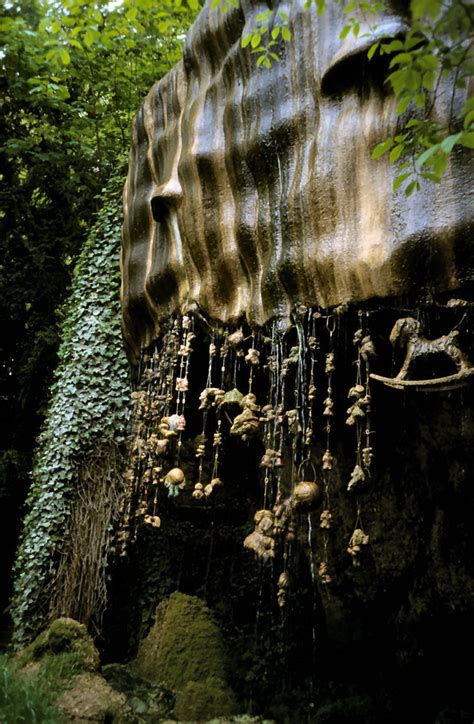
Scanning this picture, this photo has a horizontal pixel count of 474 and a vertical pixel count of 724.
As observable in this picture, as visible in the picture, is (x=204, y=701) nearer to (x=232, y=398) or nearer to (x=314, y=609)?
(x=314, y=609)

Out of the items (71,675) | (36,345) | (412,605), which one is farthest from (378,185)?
(36,345)

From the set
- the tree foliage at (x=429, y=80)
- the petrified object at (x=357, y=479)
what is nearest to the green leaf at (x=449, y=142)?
the tree foliage at (x=429, y=80)

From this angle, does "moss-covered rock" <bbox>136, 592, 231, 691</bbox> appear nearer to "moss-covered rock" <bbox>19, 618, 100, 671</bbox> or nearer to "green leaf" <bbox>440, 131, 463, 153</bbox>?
"moss-covered rock" <bbox>19, 618, 100, 671</bbox>

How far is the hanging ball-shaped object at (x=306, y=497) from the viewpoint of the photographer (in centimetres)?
331

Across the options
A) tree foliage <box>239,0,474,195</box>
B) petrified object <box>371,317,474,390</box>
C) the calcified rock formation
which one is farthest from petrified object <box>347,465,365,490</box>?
tree foliage <box>239,0,474,195</box>

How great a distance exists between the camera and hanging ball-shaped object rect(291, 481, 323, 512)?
130 inches

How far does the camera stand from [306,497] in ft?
10.8

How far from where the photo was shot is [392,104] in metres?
2.99

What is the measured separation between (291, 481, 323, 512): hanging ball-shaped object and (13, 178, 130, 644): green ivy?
310 centimetres

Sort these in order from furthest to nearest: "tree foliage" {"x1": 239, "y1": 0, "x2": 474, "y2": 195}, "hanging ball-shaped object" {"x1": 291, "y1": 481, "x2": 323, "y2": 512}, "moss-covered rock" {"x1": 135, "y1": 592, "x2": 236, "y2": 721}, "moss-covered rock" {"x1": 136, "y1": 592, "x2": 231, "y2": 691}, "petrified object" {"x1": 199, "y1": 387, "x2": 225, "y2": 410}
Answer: "moss-covered rock" {"x1": 136, "y1": 592, "x2": 231, "y2": 691}, "moss-covered rock" {"x1": 135, "y1": 592, "x2": 236, "y2": 721}, "petrified object" {"x1": 199, "y1": 387, "x2": 225, "y2": 410}, "hanging ball-shaped object" {"x1": 291, "y1": 481, "x2": 323, "y2": 512}, "tree foliage" {"x1": 239, "y1": 0, "x2": 474, "y2": 195}

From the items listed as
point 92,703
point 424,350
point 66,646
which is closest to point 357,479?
point 424,350

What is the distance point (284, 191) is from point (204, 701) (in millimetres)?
4597

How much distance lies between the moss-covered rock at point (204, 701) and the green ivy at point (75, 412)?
1.58m

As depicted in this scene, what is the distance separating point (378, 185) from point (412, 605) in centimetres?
339
